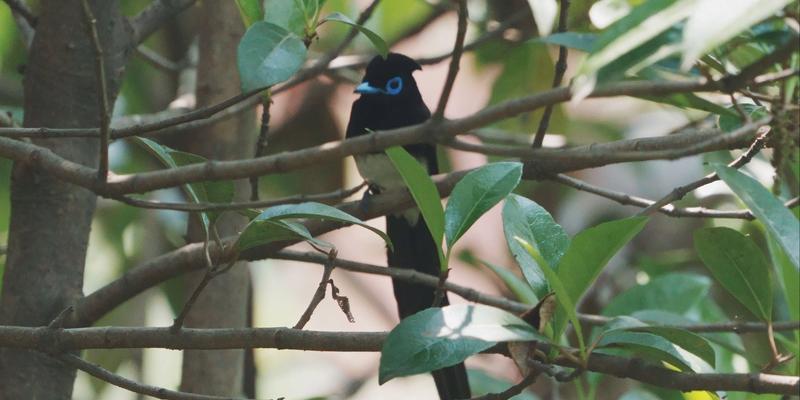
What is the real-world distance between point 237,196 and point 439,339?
136 cm

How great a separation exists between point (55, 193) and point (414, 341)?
40.3 inches

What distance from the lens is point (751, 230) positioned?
3250mm

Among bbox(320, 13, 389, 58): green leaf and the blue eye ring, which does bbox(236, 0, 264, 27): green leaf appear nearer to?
bbox(320, 13, 389, 58): green leaf

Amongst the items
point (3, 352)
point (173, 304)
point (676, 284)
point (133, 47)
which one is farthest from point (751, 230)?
point (3, 352)

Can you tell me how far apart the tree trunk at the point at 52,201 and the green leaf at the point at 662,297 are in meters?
1.22

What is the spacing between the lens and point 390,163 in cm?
296

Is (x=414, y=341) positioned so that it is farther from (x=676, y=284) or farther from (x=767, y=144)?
(x=676, y=284)

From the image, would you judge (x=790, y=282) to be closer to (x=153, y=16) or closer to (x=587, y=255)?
(x=587, y=255)

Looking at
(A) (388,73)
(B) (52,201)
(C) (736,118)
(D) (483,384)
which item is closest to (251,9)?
(B) (52,201)

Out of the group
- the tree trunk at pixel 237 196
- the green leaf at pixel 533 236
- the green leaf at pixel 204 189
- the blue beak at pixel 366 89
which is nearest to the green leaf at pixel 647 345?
the green leaf at pixel 533 236

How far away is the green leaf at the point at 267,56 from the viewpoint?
1.33 meters

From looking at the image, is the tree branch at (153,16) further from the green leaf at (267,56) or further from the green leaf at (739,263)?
the green leaf at (739,263)

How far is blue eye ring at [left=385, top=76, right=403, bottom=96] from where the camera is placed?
3016mm

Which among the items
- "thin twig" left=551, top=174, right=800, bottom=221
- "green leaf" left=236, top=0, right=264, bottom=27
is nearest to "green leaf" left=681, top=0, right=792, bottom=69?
"thin twig" left=551, top=174, right=800, bottom=221
